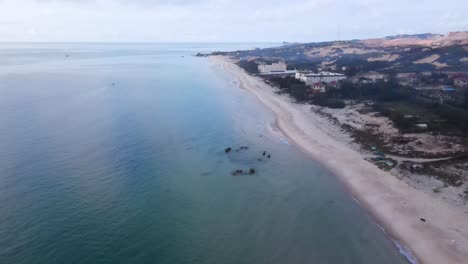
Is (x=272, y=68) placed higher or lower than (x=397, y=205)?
higher

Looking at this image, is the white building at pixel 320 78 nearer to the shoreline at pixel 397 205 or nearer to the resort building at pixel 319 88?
the resort building at pixel 319 88

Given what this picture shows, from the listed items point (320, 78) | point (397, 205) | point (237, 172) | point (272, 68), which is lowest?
point (397, 205)

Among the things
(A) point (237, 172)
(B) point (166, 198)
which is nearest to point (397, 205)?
(A) point (237, 172)

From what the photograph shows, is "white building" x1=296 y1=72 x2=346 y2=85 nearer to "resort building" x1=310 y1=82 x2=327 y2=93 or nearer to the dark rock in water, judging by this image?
"resort building" x1=310 y1=82 x2=327 y2=93

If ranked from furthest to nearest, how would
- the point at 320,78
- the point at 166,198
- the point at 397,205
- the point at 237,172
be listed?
1. the point at 320,78
2. the point at 237,172
3. the point at 166,198
4. the point at 397,205

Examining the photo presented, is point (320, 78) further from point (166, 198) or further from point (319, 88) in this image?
point (166, 198)

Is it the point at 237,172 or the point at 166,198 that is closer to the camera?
the point at 166,198
